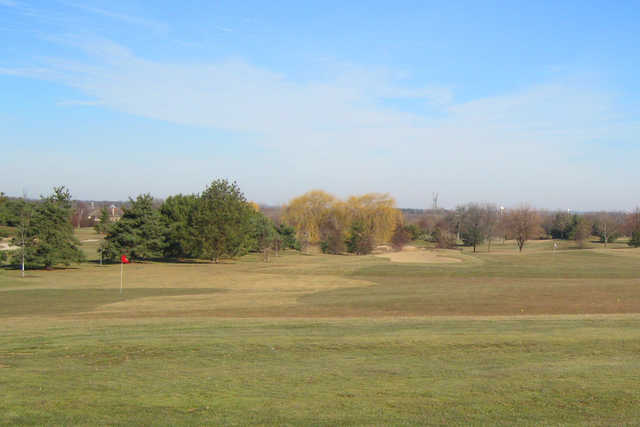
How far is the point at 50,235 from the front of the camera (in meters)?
49.7

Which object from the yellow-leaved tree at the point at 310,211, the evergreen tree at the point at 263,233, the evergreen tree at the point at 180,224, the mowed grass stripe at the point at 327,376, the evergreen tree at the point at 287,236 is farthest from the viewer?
the yellow-leaved tree at the point at 310,211

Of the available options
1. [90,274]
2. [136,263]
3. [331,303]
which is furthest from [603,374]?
[136,263]

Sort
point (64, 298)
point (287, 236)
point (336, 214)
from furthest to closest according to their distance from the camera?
point (336, 214)
point (287, 236)
point (64, 298)

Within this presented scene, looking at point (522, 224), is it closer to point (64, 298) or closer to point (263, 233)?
point (263, 233)

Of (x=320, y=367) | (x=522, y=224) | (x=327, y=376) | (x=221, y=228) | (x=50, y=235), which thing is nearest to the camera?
(x=327, y=376)

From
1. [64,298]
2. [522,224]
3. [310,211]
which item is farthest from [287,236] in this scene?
[64,298]

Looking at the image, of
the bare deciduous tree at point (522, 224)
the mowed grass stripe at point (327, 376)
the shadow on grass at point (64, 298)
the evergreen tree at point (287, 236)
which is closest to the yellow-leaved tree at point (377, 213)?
the evergreen tree at point (287, 236)

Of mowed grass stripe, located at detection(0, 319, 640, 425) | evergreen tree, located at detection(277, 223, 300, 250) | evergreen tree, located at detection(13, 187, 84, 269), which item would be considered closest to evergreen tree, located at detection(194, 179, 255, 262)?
evergreen tree, located at detection(13, 187, 84, 269)

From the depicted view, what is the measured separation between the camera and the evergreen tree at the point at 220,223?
194 feet

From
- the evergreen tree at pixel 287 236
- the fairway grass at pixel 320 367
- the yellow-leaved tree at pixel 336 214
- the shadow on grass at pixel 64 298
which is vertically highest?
the yellow-leaved tree at pixel 336 214

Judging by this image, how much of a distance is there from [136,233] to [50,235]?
9.07m

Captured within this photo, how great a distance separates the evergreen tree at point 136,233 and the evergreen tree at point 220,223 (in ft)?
14.6

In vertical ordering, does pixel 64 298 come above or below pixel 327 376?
below

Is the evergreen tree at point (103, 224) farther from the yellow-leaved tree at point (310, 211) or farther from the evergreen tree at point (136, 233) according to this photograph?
the yellow-leaved tree at point (310, 211)
